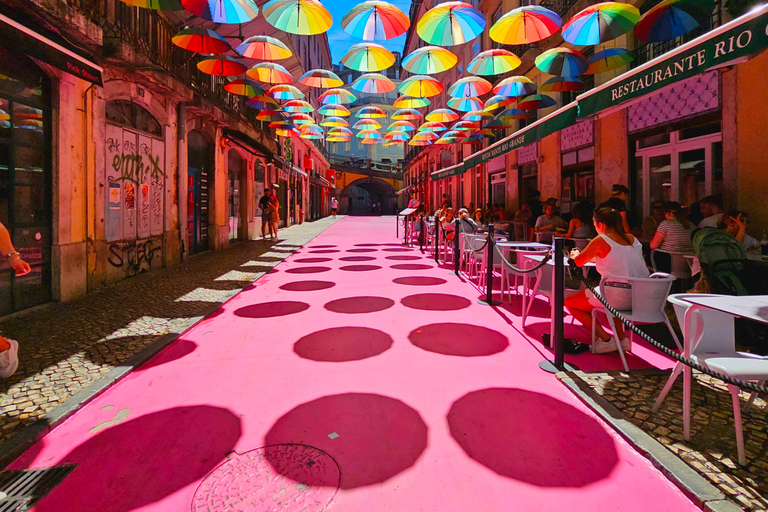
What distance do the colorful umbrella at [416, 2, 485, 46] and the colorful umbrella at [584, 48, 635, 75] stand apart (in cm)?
265

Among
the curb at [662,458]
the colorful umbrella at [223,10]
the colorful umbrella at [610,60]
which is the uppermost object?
the colorful umbrella at [223,10]

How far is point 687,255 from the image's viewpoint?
208 inches

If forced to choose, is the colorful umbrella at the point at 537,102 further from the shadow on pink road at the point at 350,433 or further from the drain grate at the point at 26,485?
the drain grate at the point at 26,485

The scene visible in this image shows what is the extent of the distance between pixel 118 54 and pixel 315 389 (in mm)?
6825

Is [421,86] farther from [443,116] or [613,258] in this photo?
[613,258]

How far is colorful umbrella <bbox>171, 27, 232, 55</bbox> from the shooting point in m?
7.82

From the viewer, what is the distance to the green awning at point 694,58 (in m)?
3.69

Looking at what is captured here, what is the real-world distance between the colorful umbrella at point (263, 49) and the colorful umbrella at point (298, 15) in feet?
5.54

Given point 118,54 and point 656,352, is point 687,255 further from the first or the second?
point 118,54

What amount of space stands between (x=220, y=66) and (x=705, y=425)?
34.5ft

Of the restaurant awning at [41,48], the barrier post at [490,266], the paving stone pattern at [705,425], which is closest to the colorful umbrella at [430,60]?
the barrier post at [490,266]

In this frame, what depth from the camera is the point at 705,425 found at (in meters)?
2.62

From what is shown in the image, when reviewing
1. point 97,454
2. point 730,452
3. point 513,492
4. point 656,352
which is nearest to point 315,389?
point 97,454

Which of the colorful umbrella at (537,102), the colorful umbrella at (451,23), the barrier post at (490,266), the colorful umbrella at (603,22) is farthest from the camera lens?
the colorful umbrella at (537,102)
